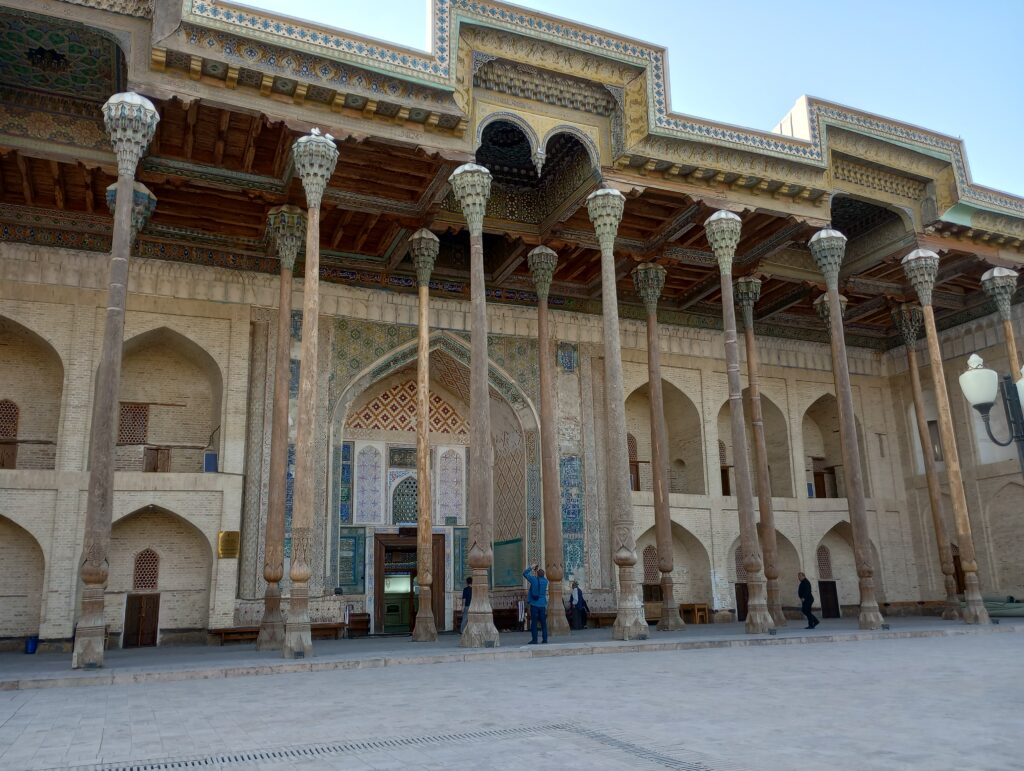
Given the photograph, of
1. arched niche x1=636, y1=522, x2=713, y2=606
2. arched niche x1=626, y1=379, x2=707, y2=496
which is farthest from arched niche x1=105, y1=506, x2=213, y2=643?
arched niche x1=626, y1=379, x2=707, y2=496

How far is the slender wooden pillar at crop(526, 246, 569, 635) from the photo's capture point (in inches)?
483

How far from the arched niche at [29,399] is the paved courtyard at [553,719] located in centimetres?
670

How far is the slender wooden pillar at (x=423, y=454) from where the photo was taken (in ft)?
36.5

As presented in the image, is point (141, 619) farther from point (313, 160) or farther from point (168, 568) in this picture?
point (313, 160)

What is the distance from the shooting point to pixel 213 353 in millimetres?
13148

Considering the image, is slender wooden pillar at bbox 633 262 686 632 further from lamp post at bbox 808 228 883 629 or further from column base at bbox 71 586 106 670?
column base at bbox 71 586 106 670

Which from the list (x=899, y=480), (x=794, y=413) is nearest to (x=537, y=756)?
(x=794, y=413)

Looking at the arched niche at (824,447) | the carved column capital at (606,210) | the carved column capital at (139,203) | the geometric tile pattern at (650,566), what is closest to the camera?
the carved column capital at (139,203)

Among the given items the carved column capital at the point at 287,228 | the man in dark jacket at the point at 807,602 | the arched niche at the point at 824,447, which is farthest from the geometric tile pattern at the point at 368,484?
the arched niche at the point at 824,447

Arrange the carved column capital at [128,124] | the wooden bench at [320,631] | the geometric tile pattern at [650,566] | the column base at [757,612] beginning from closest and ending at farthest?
the carved column capital at [128,124] < the column base at [757,612] < the wooden bench at [320,631] < the geometric tile pattern at [650,566]

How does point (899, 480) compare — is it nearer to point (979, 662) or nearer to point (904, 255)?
point (904, 255)

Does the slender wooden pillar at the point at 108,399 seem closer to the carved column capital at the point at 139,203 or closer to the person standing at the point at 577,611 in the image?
the carved column capital at the point at 139,203

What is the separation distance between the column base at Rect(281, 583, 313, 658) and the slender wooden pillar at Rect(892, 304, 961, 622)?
1083cm

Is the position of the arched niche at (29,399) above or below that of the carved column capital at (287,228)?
below
